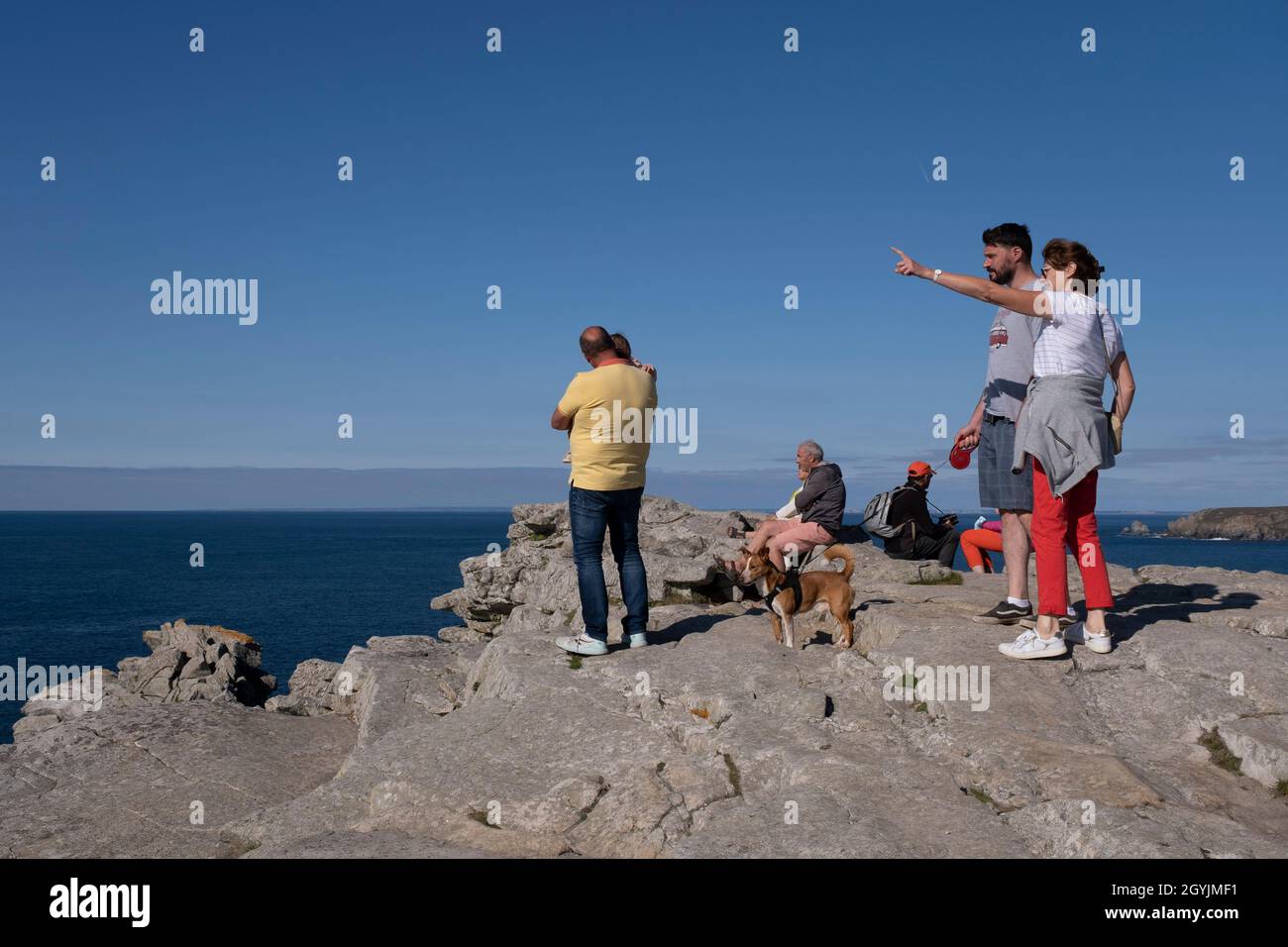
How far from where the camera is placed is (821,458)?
1163cm

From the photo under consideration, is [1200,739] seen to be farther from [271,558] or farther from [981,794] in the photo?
[271,558]

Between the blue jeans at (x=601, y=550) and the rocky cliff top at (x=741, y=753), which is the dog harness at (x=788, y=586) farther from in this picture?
the blue jeans at (x=601, y=550)

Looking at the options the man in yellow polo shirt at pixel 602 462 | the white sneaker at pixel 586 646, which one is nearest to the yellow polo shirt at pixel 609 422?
the man in yellow polo shirt at pixel 602 462

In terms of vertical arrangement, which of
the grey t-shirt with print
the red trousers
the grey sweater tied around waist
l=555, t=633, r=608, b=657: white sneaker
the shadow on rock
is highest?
the grey t-shirt with print

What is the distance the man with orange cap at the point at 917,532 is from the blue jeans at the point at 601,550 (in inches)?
282

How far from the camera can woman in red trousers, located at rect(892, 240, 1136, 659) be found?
7773 millimetres

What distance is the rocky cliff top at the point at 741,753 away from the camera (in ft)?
19.3

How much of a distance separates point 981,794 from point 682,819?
7.02 feet

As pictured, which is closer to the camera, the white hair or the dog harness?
the dog harness

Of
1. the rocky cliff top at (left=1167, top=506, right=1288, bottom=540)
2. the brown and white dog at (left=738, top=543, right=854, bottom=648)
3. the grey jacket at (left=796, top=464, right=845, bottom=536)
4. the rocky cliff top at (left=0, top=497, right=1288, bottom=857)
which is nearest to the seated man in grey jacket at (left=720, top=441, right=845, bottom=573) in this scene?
the grey jacket at (left=796, top=464, right=845, bottom=536)

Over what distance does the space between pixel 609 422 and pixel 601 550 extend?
4.34 ft

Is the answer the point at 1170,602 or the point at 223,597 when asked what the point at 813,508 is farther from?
the point at 223,597

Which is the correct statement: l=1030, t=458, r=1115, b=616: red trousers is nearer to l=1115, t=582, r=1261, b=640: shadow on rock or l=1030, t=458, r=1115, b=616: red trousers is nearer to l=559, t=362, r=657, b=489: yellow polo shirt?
l=1115, t=582, r=1261, b=640: shadow on rock
